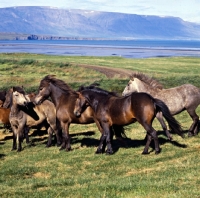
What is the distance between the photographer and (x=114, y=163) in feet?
40.5

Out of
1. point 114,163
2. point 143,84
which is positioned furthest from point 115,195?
point 143,84

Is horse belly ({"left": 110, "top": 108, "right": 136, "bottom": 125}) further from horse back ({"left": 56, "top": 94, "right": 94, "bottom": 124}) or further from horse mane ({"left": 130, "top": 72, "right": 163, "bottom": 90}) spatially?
horse mane ({"left": 130, "top": 72, "right": 163, "bottom": 90})

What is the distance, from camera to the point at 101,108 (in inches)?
533

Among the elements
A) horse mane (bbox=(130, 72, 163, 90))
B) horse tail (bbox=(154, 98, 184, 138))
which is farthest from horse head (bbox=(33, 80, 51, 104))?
horse tail (bbox=(154, 98, 184, 138))

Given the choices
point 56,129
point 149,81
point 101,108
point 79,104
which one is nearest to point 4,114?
point 56,129

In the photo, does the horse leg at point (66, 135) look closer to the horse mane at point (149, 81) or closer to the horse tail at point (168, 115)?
the horse mane at point (149, 81)

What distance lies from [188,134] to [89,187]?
7634 mm

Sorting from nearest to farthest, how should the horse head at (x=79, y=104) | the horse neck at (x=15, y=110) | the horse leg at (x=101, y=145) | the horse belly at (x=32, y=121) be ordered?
the horse leg at (x=101, y=145) → the horse head at (x=79, y=104) → the horse neck at (x=15, y=110) → the horse belly at (x=32, y=121)

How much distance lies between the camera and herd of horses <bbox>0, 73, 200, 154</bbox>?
12.8m

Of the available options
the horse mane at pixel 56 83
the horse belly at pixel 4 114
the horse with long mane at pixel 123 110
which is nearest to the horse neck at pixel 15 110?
the horse mane at pixel 56 83

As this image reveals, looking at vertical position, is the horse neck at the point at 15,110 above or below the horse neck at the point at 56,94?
below

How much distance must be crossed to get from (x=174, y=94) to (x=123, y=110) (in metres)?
3.57

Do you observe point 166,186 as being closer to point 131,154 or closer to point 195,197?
point 195,197

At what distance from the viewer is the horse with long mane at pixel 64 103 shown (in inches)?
578
